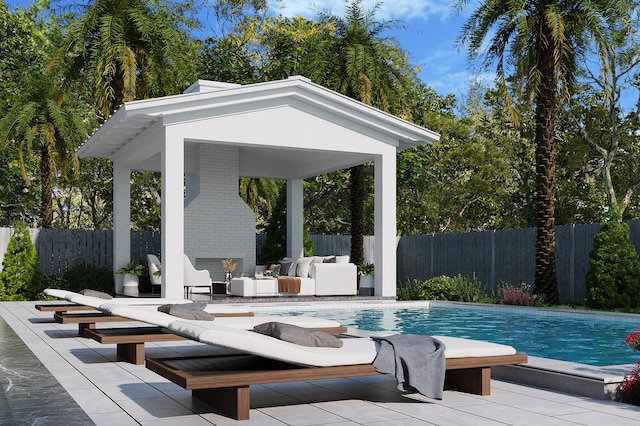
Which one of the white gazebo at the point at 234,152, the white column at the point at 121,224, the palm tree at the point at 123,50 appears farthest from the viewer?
the white column at the point at 121,224

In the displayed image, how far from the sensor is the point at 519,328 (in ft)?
44.3

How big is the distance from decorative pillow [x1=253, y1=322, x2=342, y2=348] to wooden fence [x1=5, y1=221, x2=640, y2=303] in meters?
13.7

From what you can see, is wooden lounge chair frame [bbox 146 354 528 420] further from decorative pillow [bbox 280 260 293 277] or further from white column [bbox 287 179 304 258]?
white column [bbox 287 179 304 258]

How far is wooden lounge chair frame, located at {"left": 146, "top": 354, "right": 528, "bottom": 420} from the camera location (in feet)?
18.1

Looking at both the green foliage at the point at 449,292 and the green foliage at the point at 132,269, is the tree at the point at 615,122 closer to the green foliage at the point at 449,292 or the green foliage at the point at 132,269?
the green foliage at the point at 449,292

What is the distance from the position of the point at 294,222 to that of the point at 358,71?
501 centimetres

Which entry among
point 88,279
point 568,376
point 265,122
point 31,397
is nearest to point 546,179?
point 265,122

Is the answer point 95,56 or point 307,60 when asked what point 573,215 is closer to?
point 307,60

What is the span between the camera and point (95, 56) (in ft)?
66.1

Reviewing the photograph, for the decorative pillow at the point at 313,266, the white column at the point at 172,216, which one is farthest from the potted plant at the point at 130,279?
the decorative pillow at the point at 313,266

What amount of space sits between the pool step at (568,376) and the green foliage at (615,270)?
31.9 ft

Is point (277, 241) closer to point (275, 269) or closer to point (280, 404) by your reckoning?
point (275, 269)

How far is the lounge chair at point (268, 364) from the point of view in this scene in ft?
18.3

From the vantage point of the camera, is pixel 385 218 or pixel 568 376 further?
pixel 385 218
